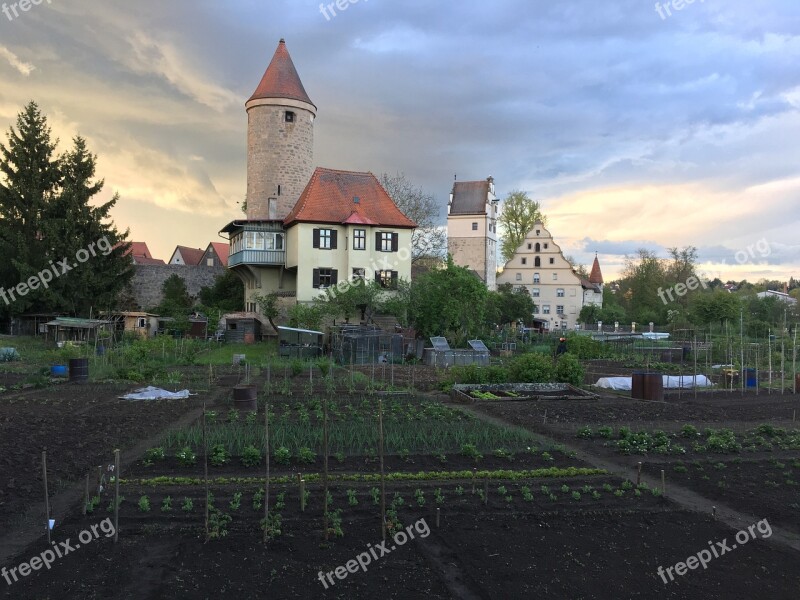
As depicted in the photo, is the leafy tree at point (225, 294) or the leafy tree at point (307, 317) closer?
the leafy tree at point (307, 317)

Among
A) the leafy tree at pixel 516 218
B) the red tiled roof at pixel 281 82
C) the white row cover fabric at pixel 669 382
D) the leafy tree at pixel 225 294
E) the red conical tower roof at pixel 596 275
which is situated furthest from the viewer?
the red conical tower roof at pixel 596 275

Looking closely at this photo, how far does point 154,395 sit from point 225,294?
30185 millimetres

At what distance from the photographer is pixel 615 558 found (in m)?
6.55

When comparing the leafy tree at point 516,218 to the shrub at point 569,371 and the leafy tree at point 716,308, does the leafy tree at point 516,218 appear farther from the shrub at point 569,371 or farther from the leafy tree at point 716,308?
the shrub at point 569,371

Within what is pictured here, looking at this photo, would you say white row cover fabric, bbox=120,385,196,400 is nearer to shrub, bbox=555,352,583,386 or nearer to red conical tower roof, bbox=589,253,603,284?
shrub, bbox=555,352,583,386


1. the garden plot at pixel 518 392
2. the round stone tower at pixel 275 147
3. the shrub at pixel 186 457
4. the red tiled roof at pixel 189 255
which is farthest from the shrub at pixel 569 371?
the red tiled roof at pixel 189 255

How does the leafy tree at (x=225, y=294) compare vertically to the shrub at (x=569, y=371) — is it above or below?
above

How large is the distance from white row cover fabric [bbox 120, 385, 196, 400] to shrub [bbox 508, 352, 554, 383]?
1048 cm

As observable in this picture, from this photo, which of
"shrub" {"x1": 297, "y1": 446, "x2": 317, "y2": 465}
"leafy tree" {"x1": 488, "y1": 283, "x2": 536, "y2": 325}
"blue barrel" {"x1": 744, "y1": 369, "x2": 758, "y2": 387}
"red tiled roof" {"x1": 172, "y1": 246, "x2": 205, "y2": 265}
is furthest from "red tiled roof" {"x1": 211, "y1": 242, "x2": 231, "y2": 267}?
"shrub" {"x1": 297, "y1": 446, "x2": 317, "y2": 465}

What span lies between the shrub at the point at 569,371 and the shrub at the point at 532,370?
13.6 inches

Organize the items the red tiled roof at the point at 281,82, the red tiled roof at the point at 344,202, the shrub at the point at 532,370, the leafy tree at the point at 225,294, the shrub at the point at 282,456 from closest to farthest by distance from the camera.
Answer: the shrub at the point at 282,456
the shrub at the point at 532,370
the red tiled roof at the point at 344,202
the red tiled roof at the point at 281,82
the leafy tree at the point at 225,294

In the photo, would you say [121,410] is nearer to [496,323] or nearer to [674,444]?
[674,444]

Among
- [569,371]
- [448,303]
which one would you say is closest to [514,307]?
[448,303]

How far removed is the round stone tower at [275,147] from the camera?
38.9 meters
